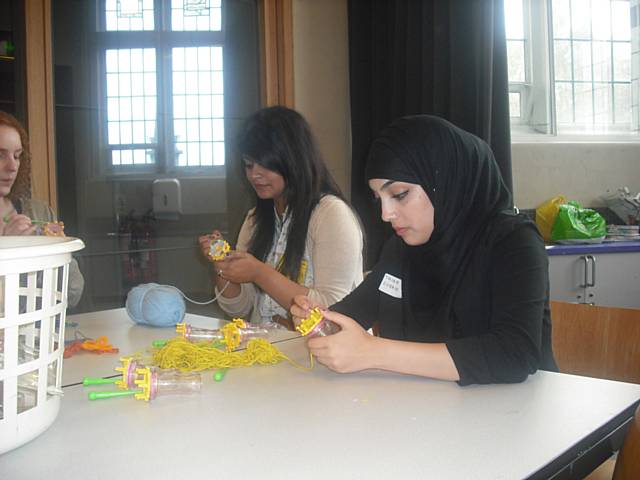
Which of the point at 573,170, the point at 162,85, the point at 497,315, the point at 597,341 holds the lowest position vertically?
the point at 597,341

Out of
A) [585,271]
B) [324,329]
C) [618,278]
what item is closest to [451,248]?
[324,329]

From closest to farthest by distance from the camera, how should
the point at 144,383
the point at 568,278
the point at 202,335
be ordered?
the point at 144,383 → the point at 202,335 → the point at 568,278

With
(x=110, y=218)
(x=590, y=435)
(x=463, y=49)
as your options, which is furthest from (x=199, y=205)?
(x=590, y=435)

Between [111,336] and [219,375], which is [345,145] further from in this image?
[219,375]

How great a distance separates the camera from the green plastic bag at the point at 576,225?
9.18 feet

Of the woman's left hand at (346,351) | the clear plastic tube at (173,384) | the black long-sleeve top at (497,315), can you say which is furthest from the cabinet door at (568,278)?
the clear plastic tube at (173,384)

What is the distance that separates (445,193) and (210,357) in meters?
0.57

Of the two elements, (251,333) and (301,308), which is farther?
(251,333)

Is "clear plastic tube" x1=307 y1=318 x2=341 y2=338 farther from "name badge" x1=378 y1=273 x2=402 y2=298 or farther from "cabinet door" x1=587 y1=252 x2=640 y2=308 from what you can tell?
"cabinet door" x1=587 y1=252 x2=640 y2=308

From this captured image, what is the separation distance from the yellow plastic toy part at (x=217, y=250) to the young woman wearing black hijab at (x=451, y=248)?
0.54 metres

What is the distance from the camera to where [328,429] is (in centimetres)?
78

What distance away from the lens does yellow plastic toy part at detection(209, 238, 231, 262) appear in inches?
67.0

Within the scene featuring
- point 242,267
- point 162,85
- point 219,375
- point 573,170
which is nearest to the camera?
point 219,375

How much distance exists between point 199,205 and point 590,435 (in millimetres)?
2519
